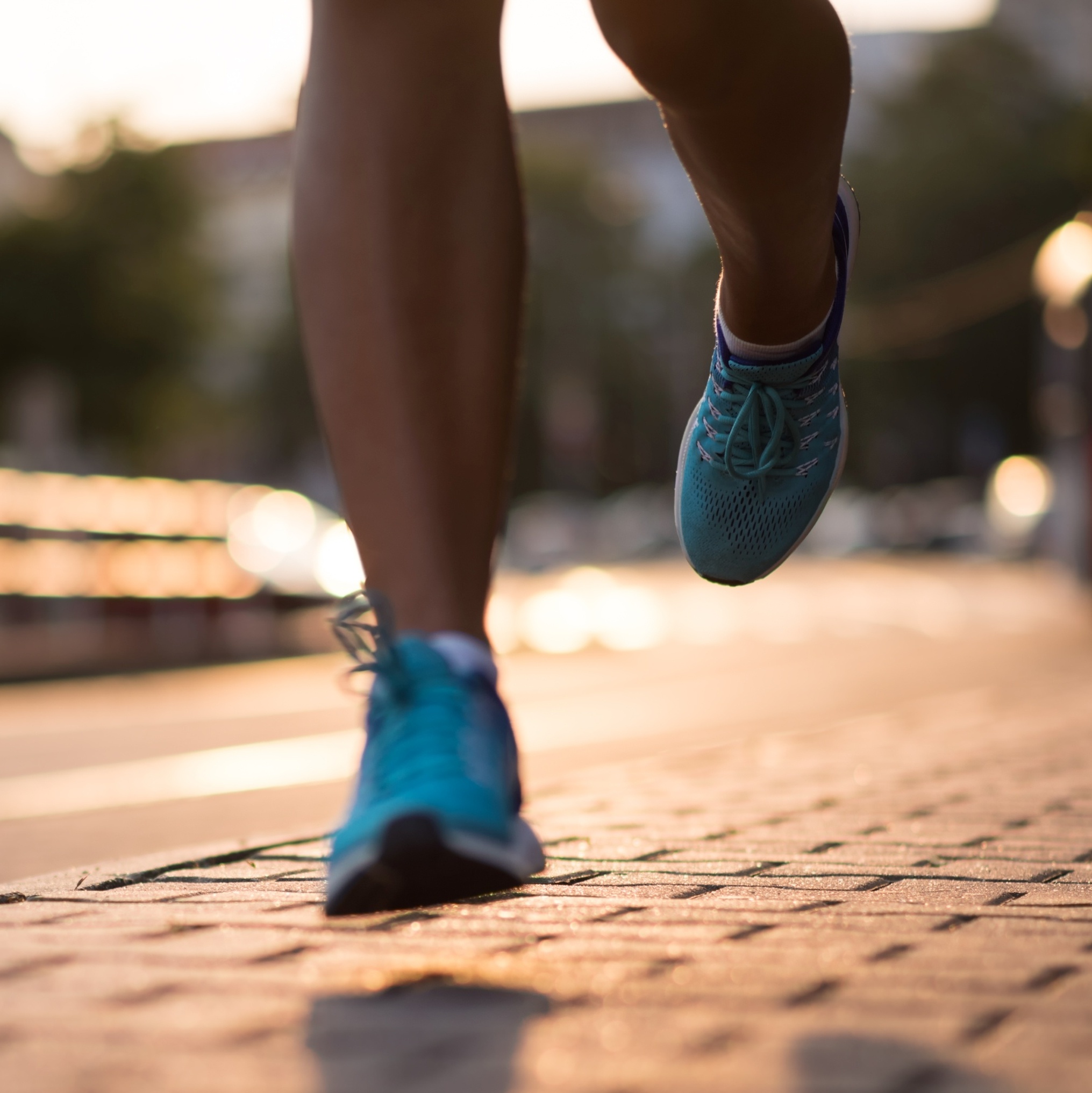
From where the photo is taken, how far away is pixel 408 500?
6.85 ft

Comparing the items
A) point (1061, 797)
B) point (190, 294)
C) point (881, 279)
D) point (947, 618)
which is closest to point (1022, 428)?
point (881, 279)

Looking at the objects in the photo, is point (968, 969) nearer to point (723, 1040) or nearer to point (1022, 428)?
point (723, 1040)

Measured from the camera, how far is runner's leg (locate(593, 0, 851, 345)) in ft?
Answer: 6.41

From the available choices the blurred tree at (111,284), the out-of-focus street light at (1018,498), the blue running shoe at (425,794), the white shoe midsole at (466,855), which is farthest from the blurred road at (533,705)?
the out-of-focus street light at (1018,498)

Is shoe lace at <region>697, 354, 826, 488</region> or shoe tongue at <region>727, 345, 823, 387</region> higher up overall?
shoe tongue at <region>727, 345, 823, 387</region>

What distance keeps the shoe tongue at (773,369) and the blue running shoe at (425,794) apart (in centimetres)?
61

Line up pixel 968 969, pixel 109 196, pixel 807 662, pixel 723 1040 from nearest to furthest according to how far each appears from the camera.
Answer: pixel 723 1040 < pixel 968 969 < pixel 807 662 < pixel 109 196

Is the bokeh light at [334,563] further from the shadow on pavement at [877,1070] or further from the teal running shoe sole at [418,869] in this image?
the shadow on pavement at [877,1070]

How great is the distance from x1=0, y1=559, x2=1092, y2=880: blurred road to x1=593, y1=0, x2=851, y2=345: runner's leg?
103 centimetres

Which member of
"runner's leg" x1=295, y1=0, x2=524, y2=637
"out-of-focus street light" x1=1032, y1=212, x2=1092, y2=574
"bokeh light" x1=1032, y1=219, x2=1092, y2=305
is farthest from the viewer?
"out-of-focus street light" x1=1032, y1=212, x2=1092, y2=574

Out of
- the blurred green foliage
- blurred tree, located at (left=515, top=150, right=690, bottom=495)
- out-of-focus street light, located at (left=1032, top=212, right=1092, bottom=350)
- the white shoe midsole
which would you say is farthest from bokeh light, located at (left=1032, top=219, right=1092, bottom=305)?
blurred tree, located at (left=515, top=150, right=690, bottom=495)

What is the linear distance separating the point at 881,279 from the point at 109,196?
25.9 meters

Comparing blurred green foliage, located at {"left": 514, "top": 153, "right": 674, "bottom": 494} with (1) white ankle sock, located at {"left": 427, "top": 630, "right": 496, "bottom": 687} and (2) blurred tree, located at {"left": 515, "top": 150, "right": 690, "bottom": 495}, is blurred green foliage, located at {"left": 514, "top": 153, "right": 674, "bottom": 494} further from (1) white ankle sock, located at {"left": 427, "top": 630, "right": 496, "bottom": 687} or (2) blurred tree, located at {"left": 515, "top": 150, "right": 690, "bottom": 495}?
(1) white ankle sock, located at {"left": 427, "top": 630, "right": 496, "bottom": 687}

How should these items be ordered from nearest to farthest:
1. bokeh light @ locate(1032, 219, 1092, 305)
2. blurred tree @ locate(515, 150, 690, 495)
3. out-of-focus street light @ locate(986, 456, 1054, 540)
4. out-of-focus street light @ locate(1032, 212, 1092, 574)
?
bokeh light @ locate(1032, 219, 1092, 305)
out-of-focus street light @ locate(1032, 212, 1092, 574)
out-of-focus street light @ locate(986, 456, 1054, 540)
blurred tree @ locate(515, 150, 690, 495)
